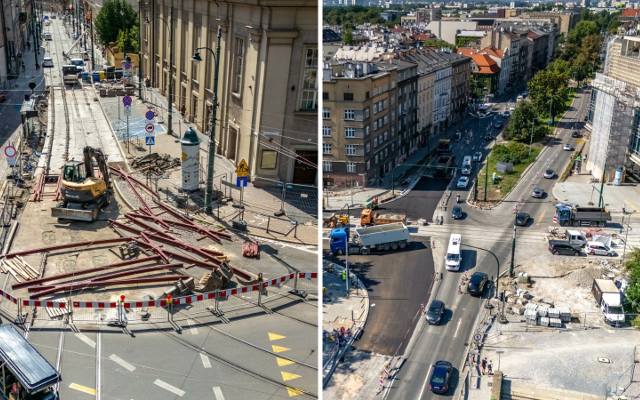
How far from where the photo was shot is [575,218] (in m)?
26.9

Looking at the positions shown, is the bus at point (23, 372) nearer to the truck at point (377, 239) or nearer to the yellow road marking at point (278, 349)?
the yellow road marking at point (278, 349)

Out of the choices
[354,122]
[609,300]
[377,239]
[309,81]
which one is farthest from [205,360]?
[354,122]

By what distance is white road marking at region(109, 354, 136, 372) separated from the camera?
29.2 feet

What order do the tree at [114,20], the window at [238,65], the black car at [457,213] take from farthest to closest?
the tree at [114,20] < the black car at [457,213] < the window at [238,65]

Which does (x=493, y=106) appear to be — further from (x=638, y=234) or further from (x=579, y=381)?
(x=579, y=381)

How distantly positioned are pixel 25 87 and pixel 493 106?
34769 mm

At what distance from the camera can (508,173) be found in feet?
115

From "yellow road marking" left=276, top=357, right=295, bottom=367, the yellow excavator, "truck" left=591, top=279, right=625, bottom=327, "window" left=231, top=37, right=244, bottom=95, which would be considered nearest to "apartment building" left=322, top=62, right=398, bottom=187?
"window" left=231, top=37, right=244, bottom=95

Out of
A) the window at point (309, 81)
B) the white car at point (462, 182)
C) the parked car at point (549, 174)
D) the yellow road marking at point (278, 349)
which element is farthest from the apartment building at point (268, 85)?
the parked car at point (549, 174)

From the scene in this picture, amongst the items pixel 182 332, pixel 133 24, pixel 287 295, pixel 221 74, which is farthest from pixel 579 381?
pixel 133 24

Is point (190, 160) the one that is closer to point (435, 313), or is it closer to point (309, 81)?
point (309, 81)

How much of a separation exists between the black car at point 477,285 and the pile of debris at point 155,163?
947 centimetres

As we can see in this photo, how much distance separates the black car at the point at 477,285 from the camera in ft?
68.7

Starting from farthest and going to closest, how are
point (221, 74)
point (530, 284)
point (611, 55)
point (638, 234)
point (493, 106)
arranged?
1. point (493, 106)
2. point (611, 55)
3. point (638, 234)
4. point (530, 284)
5. point (221, 74)
